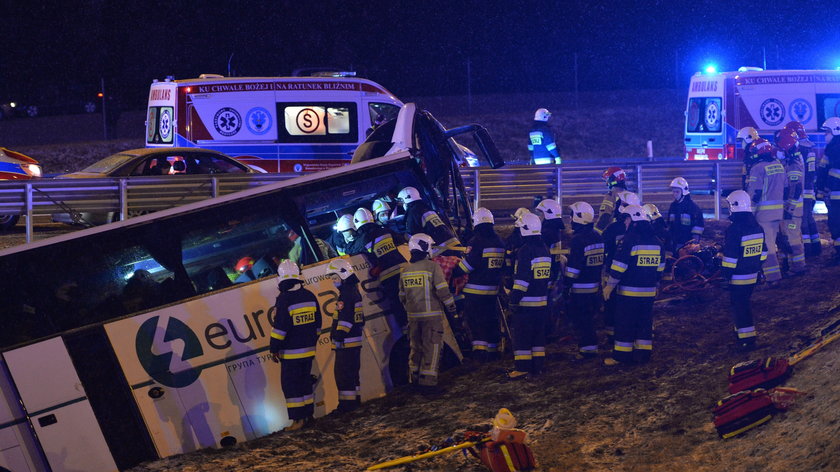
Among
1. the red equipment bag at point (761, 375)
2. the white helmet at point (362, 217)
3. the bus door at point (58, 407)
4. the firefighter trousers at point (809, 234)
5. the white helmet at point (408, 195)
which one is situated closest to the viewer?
the bus door at point (58, 407)

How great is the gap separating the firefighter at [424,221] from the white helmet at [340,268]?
163 cm

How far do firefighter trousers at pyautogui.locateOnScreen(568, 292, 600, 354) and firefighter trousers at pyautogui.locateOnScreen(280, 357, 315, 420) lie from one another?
10.7ft

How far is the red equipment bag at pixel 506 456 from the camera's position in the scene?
7125 millimetres

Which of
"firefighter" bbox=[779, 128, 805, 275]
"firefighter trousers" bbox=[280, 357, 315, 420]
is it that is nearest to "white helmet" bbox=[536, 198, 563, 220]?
"firefighter trousers" bbox=[280, 357, 315, 420]

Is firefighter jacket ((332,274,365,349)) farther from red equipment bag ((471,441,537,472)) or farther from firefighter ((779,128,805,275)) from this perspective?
firefighter ((779,128,805,275))

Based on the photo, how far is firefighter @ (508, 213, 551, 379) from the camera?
30.9 ft

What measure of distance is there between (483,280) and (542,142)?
6.77 m

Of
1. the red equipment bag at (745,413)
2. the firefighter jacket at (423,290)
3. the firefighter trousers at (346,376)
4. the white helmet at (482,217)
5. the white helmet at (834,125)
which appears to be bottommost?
the red equipment bag at (745,413)

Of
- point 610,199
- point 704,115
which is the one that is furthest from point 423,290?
point 704,115

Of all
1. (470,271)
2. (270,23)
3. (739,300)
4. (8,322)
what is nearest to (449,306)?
(470,271)

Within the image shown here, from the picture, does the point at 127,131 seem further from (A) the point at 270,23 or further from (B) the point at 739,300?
(B) the point at 739,300

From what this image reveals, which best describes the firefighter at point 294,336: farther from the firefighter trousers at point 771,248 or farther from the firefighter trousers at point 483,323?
the firefighter trousers at point 771,248

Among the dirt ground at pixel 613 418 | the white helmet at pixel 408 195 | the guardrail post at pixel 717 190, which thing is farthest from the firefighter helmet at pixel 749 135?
the white helmet at pixel 408 195

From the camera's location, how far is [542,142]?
52.4 ft
